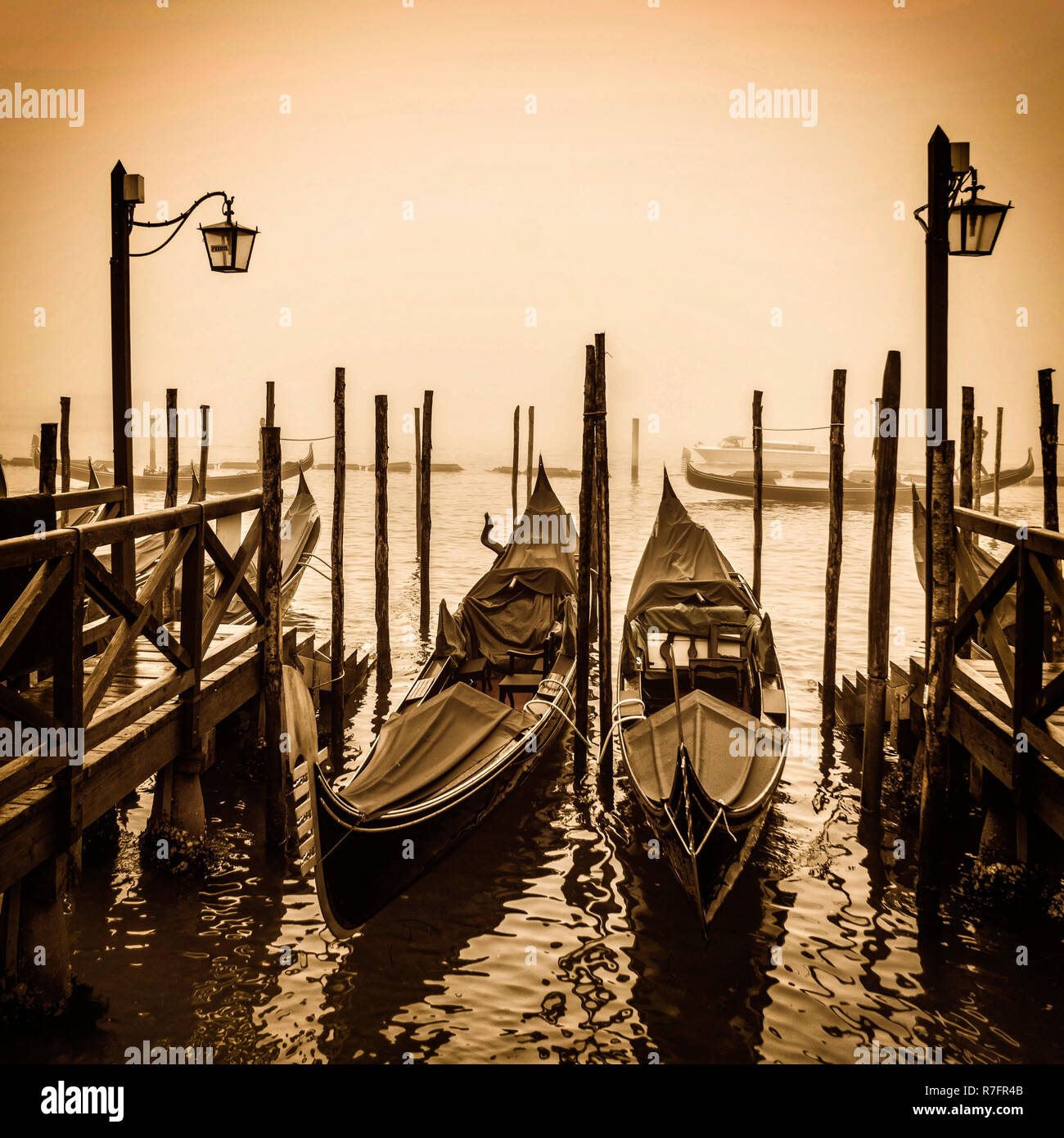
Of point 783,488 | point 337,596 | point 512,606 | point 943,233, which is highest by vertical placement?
point 943,233

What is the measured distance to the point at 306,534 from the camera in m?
10.9

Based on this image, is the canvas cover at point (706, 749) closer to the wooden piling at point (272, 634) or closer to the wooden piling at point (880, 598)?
the wooden piling at point (880, 598)

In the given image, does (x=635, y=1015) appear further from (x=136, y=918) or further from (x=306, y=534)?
(x=306, y=534)

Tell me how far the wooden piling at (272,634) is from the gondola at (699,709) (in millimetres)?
1981

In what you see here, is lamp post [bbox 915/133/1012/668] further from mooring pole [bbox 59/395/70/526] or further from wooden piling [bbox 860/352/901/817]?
mooring pole [bbox 59/395/70/526]

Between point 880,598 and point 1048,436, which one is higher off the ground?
point 1048,436

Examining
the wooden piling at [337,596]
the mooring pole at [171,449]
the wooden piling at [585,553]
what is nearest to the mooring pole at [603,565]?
the wooden piling at [585,553]

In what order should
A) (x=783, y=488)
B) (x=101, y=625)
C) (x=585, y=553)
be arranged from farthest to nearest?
(x=783, y=488), (x=585, y=553), (x=101, y=625)

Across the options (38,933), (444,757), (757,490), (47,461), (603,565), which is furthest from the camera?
(757,490)

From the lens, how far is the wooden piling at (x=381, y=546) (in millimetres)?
9125

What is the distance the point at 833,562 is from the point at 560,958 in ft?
14.1

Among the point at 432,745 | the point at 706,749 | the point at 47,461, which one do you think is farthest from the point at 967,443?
the point at 47,461

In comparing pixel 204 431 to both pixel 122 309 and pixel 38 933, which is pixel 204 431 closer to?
pixel 122 309

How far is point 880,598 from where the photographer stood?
20.7ft
